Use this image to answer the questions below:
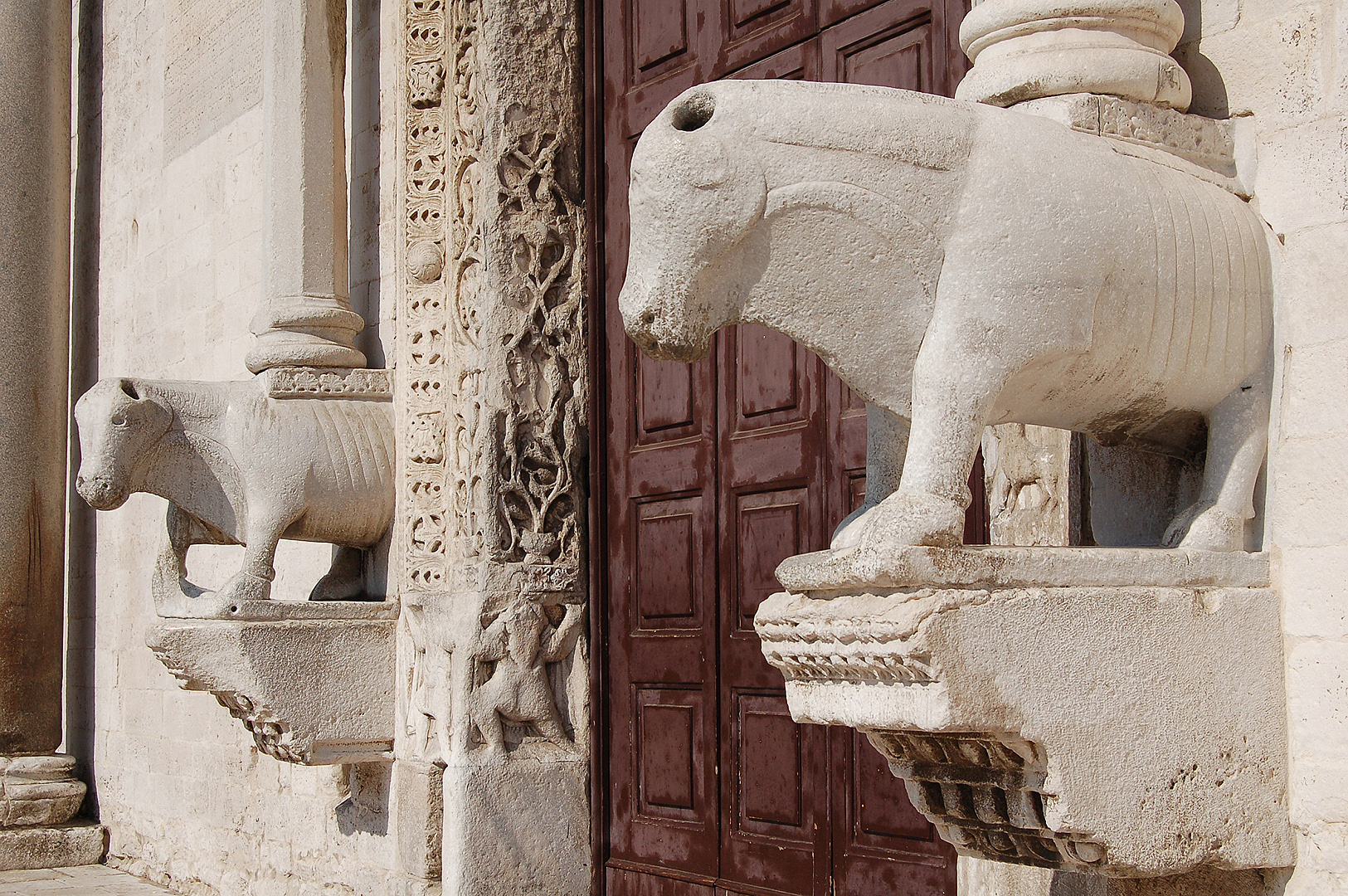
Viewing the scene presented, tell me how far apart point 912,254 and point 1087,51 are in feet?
1.58

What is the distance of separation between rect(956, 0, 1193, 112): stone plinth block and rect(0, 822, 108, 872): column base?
19.6 ft

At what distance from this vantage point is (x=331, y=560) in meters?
4.74

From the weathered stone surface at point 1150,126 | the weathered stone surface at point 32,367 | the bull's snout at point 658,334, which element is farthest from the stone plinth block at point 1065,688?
the weathered stone surface at point 32,367

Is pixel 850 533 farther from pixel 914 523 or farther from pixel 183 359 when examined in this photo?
pixel 183 359

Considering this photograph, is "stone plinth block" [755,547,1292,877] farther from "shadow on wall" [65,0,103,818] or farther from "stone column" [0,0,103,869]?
"shadow on wall" [65,0,103,818]

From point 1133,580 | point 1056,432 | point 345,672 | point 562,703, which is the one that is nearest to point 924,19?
point 1056,432

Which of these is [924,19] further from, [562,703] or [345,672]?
[345,672]

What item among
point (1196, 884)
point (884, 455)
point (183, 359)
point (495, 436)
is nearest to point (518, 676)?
point (495, 436)

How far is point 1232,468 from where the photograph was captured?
6.95 feet

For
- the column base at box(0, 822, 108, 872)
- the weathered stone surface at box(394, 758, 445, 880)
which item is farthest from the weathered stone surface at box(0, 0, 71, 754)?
the weathered stone surface at box(394, 758, 445, 880)

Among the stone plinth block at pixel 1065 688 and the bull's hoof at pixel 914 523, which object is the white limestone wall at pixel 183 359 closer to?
the stone plinth block at pixel 1065 688

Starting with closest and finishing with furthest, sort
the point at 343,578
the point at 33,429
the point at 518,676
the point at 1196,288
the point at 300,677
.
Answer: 1. the point at 1196,288
2. the point at 518,676
3. the point at 300,677
4. the point at 343,578
5. the point at 33,429

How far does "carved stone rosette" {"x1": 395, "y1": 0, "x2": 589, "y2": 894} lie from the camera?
3.98 metres

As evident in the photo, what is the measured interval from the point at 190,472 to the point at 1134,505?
3.00 m
